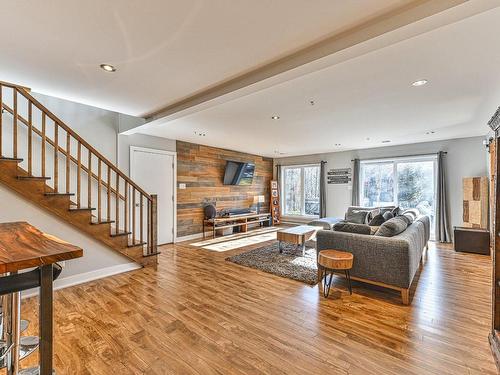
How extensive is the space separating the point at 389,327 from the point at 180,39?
3.10 metres

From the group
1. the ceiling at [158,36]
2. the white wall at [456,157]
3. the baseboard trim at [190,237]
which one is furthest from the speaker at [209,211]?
the white wall at [456,157]

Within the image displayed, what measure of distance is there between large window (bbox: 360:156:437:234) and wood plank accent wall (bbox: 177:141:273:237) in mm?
3609

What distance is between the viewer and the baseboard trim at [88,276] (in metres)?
3.12

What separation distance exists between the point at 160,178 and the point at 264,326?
13.1ft

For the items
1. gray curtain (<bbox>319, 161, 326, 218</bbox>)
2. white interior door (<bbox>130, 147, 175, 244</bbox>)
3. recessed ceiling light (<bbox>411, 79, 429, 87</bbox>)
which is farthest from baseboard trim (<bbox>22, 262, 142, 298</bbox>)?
gray curtain (<bbox>319, 161, 326, 218</bbox>)

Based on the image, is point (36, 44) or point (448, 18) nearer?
point (448, 18)

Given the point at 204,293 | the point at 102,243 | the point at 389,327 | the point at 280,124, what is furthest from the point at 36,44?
the point at 389,327

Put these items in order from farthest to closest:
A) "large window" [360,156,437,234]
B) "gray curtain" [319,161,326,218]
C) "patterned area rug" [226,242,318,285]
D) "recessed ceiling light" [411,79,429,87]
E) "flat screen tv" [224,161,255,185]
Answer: "gray curtain" [319,161,326,218], "flat screen tv" [224,161,255,185], "large window" [360,156,437,234], "patterned area rug" [226,242,318,285], "recessed ceiling light" [411,79,429,87]

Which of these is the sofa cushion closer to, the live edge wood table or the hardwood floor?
the hardwood floor

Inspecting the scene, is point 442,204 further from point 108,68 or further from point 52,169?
point 52,169

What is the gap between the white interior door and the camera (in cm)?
490

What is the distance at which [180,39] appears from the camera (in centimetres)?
194

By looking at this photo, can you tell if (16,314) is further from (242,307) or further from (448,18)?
(448,18)

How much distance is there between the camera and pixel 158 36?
1.91 m
